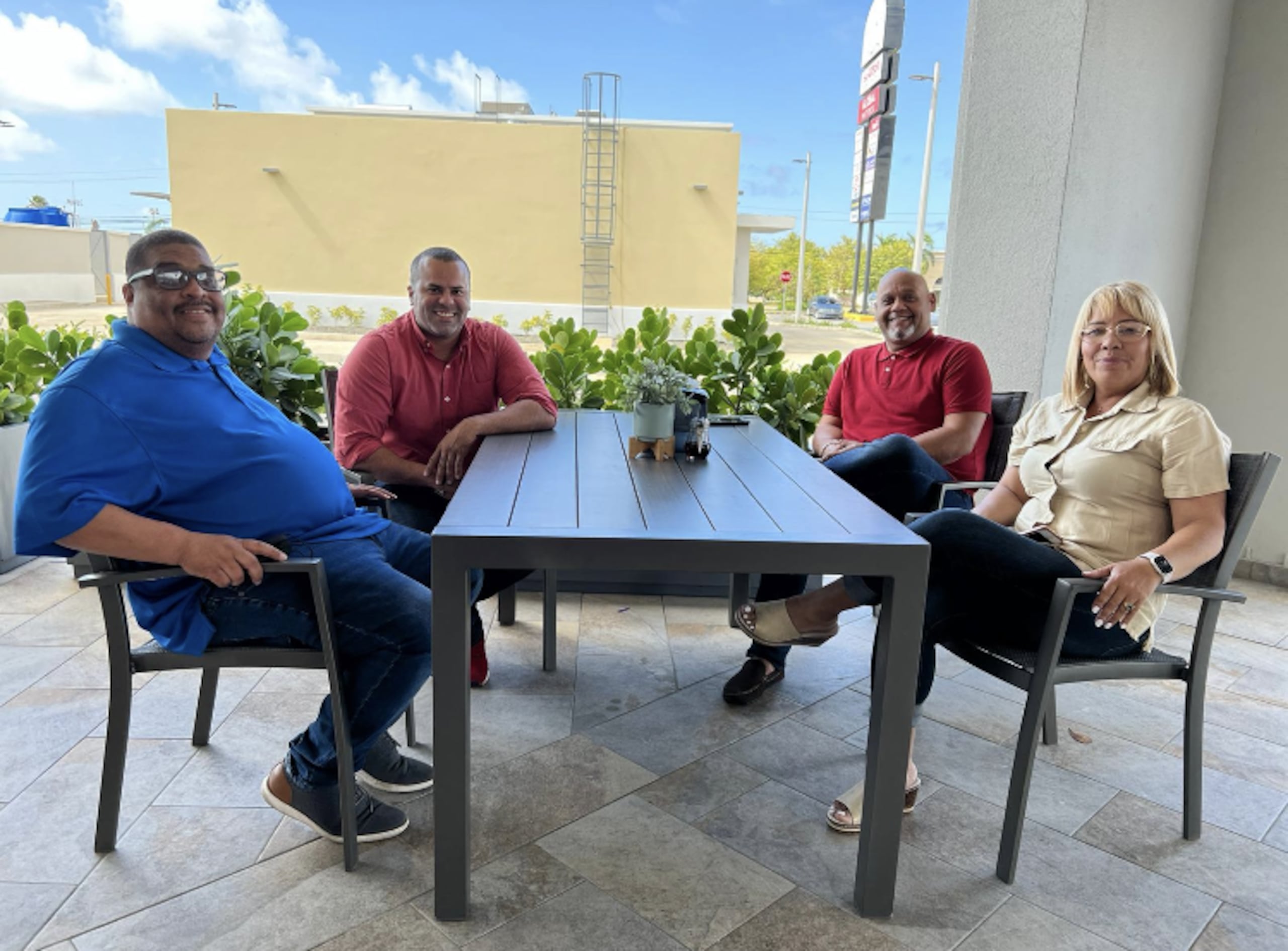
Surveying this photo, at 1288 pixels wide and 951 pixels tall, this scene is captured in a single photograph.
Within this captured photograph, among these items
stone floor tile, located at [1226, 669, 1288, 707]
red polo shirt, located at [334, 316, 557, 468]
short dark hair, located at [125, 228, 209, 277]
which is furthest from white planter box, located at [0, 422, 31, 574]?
stone floor tile, located at [1226, 669, 1288, 707]

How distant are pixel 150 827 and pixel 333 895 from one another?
1.66 feet

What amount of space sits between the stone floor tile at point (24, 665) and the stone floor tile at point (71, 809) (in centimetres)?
47

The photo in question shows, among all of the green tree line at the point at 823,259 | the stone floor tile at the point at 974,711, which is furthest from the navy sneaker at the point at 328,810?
the green tree line at the point at 823,259

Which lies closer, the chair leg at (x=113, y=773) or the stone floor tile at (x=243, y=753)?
the chair leg at (x=113, y=773)

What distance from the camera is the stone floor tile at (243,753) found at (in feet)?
6.63

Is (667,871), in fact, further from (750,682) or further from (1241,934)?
(1241,934)

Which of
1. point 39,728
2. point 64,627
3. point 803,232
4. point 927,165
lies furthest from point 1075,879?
point 803,232

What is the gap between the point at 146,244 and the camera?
185cm

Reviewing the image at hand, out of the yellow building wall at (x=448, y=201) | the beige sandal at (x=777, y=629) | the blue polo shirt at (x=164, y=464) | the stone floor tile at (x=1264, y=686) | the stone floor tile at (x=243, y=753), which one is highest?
the yellow building wall at (x=448, y=201)

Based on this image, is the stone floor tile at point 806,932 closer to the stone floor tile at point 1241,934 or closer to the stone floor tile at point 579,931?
the stone floor tile at point 579,931

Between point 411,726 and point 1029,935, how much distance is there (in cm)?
147

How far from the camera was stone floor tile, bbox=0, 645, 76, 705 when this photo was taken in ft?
8.30

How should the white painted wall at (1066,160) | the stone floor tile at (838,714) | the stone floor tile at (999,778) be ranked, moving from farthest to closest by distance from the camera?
the white painted wall at (1066,160)
the stone floor tile at (838,714)
the stone floor tile at (999,778)

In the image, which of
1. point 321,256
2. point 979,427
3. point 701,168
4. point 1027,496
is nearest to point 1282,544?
point 979,427
